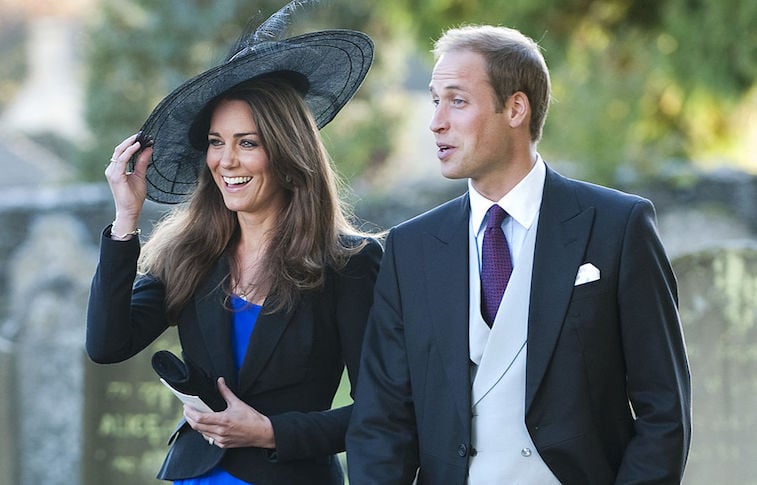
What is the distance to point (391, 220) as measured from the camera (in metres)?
13.0

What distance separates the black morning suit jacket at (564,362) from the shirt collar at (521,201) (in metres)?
0.03

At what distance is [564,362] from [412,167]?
13.7m

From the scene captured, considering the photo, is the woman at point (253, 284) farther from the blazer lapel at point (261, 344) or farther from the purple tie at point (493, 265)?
the purple tie at point (493, 265)

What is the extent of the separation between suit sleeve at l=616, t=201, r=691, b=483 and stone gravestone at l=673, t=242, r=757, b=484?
3.13 meters

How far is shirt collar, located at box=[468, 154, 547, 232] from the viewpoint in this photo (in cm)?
322

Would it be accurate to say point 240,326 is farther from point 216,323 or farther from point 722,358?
point 722,358

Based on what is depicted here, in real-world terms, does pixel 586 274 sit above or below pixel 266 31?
below

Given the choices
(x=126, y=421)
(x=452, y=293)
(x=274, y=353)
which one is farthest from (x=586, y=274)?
(x=126, y=421)

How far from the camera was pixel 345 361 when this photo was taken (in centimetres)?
357

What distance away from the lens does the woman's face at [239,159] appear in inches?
139

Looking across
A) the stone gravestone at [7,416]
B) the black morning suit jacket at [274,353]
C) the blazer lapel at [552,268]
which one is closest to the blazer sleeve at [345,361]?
the black morning suit jacket at [274,353]

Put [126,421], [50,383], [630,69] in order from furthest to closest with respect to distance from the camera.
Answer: [630,69] < [50,383] < [126,421]

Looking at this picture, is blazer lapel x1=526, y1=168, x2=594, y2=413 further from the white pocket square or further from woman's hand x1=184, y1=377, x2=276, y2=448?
woman's hand x1=184, y1=377, x2=276, y2=448

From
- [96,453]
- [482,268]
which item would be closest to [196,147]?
[482,268]
